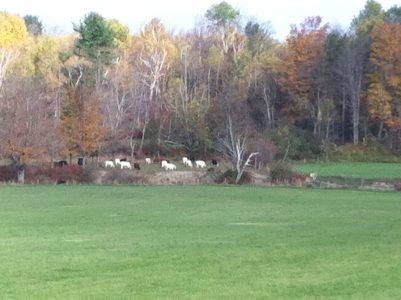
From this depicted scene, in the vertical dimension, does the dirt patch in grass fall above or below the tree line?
below

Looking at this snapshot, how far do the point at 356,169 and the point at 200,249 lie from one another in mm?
47852

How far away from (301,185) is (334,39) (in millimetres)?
34389

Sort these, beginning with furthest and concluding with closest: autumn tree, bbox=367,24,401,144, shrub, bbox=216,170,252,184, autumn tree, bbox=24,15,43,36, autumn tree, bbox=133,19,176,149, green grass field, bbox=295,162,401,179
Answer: autumn tree, bbox=24,15,43,36
autumn tree, bbox=133,19,176,149
autumn tree, bbox=367,24,401,144
green grass field, bbox=295,162,401,179
shrub, bbox=216,170,252,184

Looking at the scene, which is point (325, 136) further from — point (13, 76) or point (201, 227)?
point (201, 227)

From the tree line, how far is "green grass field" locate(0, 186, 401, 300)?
30480mm

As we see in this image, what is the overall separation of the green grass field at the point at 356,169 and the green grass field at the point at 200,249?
21254 mm

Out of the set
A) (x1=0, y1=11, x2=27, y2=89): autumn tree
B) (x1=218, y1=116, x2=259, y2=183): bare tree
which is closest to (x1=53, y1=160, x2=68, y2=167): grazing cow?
(x1=218, y1=116, x2=259, y2=183): bare tree

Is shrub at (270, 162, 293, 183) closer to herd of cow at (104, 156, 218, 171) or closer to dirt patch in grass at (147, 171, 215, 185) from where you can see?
dirt patch in grass at (147, 171, 215, 185)

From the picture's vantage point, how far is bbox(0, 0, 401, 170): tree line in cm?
7356

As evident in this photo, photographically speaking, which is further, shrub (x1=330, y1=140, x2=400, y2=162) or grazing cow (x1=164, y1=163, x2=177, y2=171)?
shrub (x1=330, y1=140, x2=400, y2=162)

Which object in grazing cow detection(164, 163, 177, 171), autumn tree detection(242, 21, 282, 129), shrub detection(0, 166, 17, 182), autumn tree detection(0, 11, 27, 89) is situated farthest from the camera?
autumn tree detection(0, 11, 27, 89)

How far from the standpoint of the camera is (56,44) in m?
89.4

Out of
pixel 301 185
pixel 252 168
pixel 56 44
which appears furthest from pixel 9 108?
pixel 56 44

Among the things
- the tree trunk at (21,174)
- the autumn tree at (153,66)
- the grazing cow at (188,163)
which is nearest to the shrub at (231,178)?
the tree trunk at (21,174)
